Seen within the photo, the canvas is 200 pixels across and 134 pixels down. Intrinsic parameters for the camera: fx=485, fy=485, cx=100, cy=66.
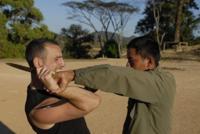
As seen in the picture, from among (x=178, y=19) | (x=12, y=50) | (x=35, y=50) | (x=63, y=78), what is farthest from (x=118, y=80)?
(x=178, y=19)

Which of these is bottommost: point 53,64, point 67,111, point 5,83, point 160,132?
point 5,83

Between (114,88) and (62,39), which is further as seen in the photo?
(62,39)

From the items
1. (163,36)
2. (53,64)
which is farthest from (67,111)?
(163,36)

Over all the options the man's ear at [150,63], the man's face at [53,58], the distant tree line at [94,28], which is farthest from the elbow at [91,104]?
the distant tree line at [94,28]

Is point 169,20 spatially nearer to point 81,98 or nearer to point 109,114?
point 109,114

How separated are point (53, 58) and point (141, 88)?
1.28 ft

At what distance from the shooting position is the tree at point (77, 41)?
4147 cm

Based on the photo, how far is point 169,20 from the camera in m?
41.8

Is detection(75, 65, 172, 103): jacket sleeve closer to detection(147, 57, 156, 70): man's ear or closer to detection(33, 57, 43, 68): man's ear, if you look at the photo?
detection(33, 57, 43, 68): man's ear

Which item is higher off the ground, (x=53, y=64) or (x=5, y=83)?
(x=53, y=64)

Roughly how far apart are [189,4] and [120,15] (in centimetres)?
687

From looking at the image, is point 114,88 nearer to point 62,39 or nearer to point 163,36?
point 163,36

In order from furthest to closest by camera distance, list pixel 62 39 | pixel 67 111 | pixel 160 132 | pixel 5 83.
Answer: pixel 62 39, pixel 5 83, pixel 160 132, pixel 67 111

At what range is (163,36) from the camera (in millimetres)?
40312
